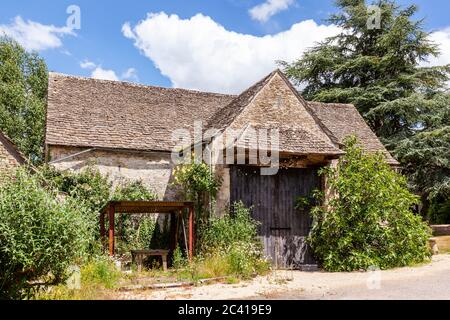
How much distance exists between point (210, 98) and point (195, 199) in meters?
7.61

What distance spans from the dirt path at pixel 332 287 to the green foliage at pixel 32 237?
4.57 feet

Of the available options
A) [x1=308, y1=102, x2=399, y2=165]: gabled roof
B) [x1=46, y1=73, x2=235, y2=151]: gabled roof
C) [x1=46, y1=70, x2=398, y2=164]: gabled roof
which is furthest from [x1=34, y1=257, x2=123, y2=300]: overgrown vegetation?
[x1=308, y1=102, x2=399, y2=165]: gabled roof

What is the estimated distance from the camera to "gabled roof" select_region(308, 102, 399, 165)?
1875 centimetres

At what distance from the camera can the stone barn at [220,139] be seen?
38.6 feet

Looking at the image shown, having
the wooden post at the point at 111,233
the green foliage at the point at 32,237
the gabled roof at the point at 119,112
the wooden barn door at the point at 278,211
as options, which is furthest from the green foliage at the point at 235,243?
the gabled roof at the point at 119,112

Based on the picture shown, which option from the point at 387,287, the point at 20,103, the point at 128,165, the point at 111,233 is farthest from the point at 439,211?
the point at 20,103

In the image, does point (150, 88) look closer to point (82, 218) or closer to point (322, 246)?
point (322, 246)

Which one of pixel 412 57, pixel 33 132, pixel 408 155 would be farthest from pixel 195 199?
pixel 33 132

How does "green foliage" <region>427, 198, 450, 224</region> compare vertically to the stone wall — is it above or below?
below

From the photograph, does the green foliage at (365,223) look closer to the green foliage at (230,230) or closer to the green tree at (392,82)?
the green foliage at (230,230)

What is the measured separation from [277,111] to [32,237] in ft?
28.9

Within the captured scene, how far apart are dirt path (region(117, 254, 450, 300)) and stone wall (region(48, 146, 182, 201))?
244 inches

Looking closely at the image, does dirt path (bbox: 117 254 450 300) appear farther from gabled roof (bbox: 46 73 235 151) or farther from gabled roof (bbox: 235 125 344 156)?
gabled roof (bbox: 46 73 235 151)

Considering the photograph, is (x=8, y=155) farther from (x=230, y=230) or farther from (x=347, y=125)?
(x=347, y=125)
